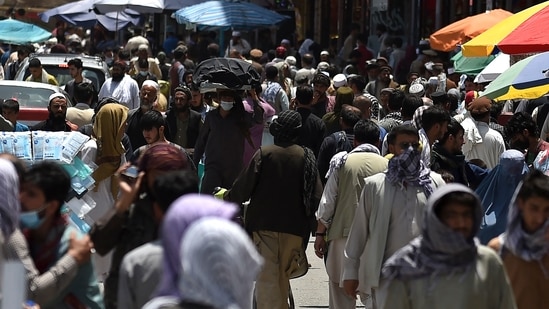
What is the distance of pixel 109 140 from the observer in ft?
37.5

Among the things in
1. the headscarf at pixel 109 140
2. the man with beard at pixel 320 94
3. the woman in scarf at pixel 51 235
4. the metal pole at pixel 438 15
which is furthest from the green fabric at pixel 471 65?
the woman in scarf at pixel 51 235

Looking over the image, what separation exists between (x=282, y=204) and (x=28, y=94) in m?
7.70

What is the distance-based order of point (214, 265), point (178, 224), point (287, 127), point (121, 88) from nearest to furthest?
point (214, 265) < point (178, 224) < point (287, 127) < point (121, 88)

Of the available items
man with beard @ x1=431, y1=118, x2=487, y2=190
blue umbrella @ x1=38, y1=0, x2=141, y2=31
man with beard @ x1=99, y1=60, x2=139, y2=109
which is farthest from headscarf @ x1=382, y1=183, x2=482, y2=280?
blue umbrella @ x1=38, y1=0, x2=141, y2=31

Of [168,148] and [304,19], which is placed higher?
[168,148]

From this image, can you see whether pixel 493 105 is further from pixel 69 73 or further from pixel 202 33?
pixel 202 33

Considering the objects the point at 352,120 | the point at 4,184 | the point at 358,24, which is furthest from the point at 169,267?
the point at 358,24

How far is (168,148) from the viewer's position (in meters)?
6.25

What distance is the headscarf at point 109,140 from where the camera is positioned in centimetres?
1129

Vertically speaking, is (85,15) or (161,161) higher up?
(161,161)

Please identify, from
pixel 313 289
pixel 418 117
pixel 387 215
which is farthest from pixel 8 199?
pixel 313 289

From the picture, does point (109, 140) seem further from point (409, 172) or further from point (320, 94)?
point (320, 94)

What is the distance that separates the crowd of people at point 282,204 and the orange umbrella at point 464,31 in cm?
51

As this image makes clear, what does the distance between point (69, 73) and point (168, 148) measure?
14.6 m
